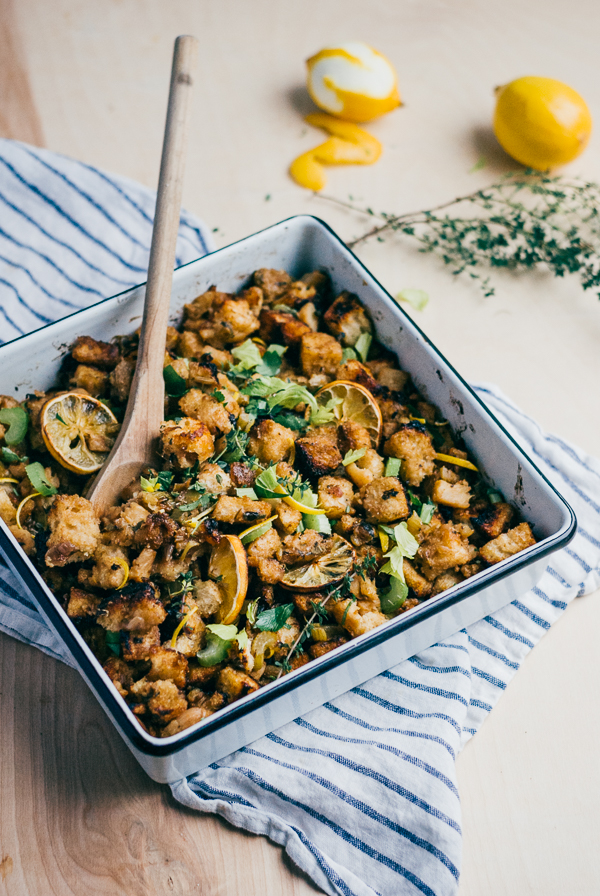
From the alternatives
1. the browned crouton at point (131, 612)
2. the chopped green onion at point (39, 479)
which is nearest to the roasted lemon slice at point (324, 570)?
the browned crouton at point (131, 612)

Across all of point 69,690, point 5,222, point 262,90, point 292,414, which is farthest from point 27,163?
point 69,690

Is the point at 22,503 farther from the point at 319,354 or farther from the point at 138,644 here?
the point at 319,354

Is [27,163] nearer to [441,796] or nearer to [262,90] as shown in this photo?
[262,90]

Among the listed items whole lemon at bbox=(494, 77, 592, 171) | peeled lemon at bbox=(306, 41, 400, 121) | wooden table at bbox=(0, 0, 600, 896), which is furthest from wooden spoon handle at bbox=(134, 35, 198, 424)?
whole lemon at bbox=(494, 77, 592, 171)

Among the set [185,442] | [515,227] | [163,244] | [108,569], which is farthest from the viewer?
[515,227]

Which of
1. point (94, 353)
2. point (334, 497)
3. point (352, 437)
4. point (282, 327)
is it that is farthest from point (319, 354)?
point (94, 353)

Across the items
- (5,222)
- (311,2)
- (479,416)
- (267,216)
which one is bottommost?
(479,416)

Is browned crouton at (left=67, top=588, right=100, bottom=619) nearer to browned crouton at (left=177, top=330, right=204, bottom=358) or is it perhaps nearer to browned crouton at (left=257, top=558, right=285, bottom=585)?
browned crouton at (left=257, top=558, right=285, bottom=585)

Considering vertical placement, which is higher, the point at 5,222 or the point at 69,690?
the point at 5,222
